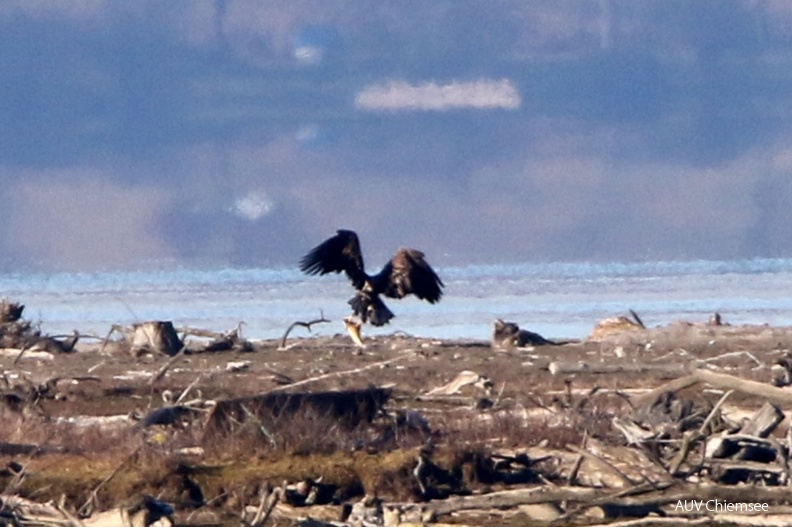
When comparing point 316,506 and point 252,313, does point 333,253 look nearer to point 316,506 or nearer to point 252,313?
point 316,506

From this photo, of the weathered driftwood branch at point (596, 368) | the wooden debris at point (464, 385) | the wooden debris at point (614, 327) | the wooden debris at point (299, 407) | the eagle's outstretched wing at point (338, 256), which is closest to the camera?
the wooden debris at point (299, 407)

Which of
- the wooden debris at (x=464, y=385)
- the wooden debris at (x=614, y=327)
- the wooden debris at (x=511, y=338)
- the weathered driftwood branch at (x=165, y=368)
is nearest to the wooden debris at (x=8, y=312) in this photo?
the wooden debris at (x=511, y=338)

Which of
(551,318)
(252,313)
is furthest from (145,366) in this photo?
(252,313)

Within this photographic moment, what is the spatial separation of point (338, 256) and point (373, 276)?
60 cm

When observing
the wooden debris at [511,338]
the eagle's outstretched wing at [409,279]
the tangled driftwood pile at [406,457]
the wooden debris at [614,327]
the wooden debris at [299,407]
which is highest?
the eagle's outstretched wing at [409,279]

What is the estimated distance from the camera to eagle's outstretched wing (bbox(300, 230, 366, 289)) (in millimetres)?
19812

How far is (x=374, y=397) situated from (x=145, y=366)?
23.7 feet

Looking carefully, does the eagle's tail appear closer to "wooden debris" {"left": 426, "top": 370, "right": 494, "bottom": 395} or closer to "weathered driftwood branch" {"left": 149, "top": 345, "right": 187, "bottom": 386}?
"wooden debris" {"left": 426, "top": 370, "right": 494, "bottom": 395}

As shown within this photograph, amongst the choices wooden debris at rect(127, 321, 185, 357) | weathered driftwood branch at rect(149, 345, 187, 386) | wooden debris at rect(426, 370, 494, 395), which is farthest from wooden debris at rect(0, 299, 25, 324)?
wooden debris at rect(426, 370, 494, 395)

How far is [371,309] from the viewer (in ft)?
67.7

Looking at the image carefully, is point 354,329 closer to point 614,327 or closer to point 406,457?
point 614,327

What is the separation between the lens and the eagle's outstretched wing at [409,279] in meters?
20.2

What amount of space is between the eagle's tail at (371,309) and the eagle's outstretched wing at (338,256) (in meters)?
0.50

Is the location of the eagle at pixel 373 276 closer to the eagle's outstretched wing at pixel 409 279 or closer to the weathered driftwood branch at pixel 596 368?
the eagle's outstretched wing at pixel 409 279
